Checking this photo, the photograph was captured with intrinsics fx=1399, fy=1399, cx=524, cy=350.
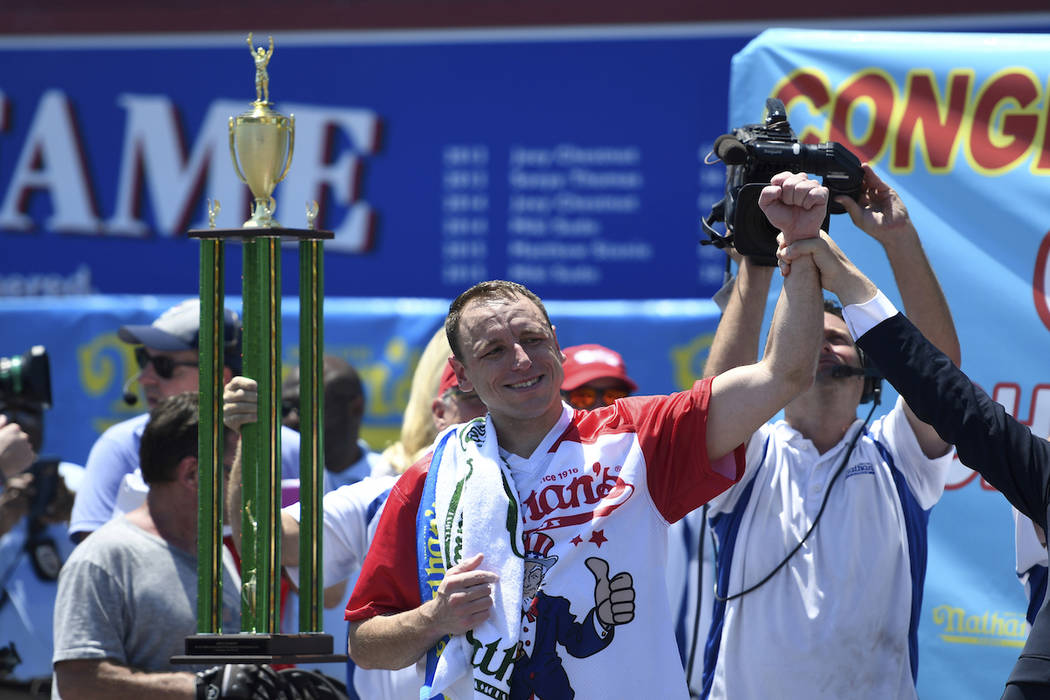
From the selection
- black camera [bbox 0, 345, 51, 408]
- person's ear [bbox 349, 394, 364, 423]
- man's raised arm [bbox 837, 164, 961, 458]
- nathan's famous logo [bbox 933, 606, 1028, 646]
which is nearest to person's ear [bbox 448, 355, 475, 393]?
man's raised arm [bbox 837, 164, 961, 458]

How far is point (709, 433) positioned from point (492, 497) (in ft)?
1.40

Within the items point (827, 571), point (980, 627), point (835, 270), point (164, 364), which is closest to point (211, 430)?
point (835, 270)

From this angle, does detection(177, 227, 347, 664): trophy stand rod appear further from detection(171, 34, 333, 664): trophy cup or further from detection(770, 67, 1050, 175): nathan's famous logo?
detection(770, 67, 1050, 175): nathan's famous logo

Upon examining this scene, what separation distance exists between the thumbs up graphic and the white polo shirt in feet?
2.64

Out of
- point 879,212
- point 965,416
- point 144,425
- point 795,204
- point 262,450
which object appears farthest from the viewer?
point 144,425

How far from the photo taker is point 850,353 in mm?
3438

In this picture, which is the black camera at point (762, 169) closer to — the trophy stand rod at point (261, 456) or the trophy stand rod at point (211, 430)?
the trophy stand rod at point (261, 456)

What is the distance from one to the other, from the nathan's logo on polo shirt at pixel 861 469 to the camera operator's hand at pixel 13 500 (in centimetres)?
255

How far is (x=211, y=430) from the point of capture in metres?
2.90

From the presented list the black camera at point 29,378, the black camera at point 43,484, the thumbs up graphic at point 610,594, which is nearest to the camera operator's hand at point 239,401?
the thumbs up graphic at point 610,594

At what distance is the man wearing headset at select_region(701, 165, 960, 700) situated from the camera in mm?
3195

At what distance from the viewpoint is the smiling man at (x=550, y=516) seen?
2.51 meters

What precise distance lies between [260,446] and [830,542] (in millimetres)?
1339

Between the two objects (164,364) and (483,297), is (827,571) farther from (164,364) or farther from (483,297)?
(164,364)
